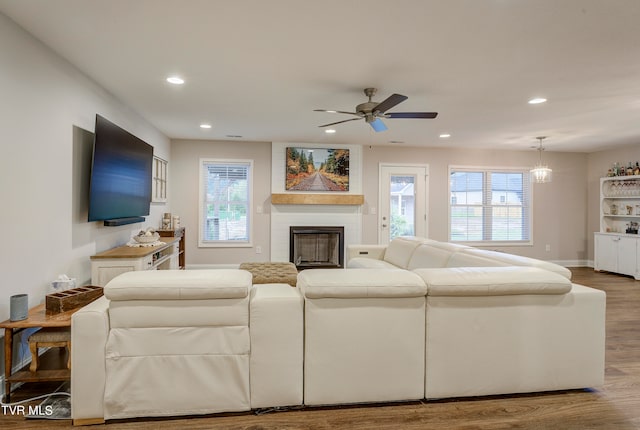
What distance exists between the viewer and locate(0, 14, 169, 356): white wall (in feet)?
7.36

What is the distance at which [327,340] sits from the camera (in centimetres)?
193

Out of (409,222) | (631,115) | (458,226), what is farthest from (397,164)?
(631,115)

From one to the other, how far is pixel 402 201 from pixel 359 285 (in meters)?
5.14

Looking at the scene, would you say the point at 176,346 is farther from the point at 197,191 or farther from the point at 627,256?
the point at 627,256

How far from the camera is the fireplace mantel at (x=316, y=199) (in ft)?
20.8

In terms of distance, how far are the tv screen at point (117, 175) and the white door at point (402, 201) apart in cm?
407

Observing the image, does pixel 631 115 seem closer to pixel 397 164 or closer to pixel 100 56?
pixel 397 164

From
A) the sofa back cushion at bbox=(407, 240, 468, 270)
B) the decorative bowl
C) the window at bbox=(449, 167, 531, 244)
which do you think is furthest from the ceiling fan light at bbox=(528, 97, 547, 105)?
the decorative bowl

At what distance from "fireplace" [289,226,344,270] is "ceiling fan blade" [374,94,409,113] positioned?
3383 millimetres

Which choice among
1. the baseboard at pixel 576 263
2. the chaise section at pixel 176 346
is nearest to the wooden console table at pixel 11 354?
the chaise section at pixel 176 346

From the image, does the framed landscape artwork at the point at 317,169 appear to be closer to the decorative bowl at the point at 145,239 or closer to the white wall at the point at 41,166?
the decorative bowl at the point at 145,239

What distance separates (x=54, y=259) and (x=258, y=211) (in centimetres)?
383

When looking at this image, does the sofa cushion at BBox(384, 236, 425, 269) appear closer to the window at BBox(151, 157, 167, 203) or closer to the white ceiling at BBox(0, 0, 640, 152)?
the white ceiling at BBox(0, 0, 640, 152)

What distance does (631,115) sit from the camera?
14.4 ft
